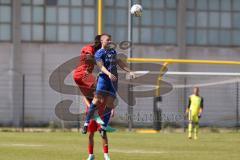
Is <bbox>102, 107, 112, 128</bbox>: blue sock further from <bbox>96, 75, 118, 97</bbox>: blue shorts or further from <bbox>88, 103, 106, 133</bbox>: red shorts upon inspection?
<bbox>96, 75, 118, 97</bbox>: blue shorts

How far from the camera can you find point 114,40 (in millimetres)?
38375

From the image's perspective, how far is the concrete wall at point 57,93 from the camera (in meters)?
34.6

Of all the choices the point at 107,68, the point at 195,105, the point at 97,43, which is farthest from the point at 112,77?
the point at 195,105

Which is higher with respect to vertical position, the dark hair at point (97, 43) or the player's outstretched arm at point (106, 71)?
the dark hair at point (97, 43)

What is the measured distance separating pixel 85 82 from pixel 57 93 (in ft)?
66.6

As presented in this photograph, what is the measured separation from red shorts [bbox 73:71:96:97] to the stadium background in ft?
61.6

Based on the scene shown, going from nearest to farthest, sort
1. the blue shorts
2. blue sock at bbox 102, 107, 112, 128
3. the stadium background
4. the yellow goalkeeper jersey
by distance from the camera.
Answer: the blue shorts, blue sock at bbox 102, 107, 112, 128, the yellow goalkeeper jersey, the stadium background

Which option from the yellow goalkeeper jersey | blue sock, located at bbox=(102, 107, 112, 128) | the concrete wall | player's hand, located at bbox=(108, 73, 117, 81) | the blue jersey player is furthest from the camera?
the concrete wall

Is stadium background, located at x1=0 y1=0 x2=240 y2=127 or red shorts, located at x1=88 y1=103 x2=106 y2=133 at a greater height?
stadium background, located at x1=0 y1=0 x2=240 y2=127

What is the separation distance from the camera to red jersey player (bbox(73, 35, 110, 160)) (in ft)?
43.8

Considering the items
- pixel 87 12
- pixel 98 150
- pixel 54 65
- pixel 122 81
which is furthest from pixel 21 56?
pixel 98 150

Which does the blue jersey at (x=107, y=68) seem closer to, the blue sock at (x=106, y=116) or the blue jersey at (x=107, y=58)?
the blue jersey at (x=107, y=58)

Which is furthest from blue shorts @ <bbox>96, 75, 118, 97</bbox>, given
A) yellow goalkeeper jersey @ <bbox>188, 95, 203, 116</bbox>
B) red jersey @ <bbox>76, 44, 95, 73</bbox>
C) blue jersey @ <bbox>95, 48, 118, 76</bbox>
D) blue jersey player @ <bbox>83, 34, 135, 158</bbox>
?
yellow goalkeeper jersey @ <bbox>188, 95, 203, 116</bbox>

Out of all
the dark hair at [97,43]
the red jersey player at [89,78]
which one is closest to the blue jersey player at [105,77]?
the red jersey player at [89,78]
